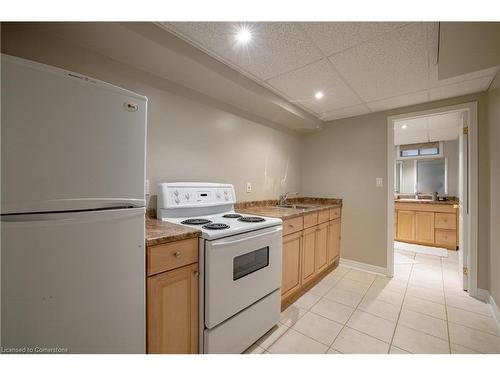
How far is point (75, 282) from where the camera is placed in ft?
2.74

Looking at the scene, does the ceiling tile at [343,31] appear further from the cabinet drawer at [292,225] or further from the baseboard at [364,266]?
the baseboard at [364,266]


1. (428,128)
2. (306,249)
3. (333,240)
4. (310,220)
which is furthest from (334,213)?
(428,128)

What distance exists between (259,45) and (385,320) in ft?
8.03

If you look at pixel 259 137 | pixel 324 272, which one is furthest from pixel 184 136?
pixel 324 272

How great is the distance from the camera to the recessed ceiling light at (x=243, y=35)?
133 centimetres

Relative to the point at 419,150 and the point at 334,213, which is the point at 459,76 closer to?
the point at 334,213

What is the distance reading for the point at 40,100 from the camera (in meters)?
0.77

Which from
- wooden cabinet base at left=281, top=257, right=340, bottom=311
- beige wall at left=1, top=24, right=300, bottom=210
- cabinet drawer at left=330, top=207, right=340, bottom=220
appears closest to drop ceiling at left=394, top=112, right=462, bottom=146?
cabinet drawer at left=330, top=207, right=340, bottom=220

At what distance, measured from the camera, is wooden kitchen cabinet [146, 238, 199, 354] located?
106cm

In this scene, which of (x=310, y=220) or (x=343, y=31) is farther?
(x=310, y=220)

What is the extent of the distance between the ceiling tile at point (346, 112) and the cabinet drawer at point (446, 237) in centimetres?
282

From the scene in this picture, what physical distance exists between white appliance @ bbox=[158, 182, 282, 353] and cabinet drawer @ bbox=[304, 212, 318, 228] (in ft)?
2.05

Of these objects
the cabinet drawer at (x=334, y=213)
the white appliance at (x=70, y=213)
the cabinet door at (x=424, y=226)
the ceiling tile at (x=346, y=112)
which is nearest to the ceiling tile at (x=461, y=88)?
the ceiling tile at (x=346, y=112)

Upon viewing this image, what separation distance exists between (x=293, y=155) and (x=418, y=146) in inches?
143
